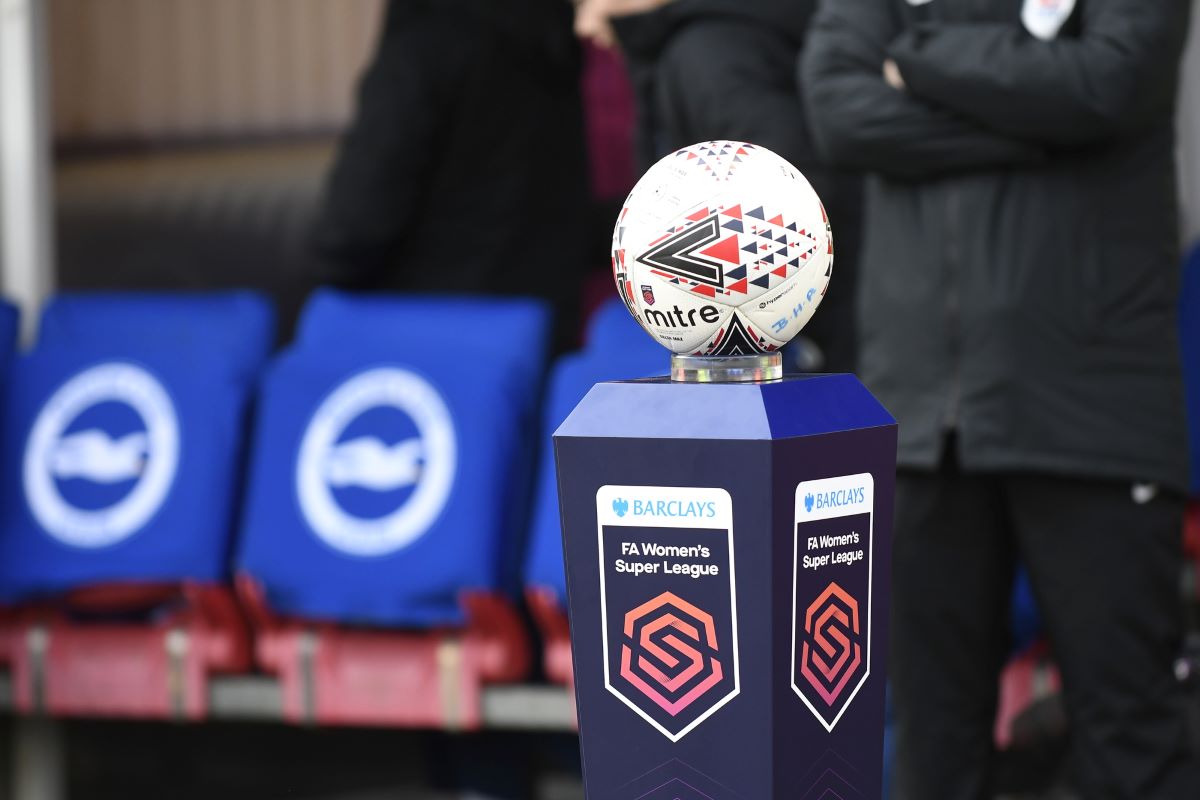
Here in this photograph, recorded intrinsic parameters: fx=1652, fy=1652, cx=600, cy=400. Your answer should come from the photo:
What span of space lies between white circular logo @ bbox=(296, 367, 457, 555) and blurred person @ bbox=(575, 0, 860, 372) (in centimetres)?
69

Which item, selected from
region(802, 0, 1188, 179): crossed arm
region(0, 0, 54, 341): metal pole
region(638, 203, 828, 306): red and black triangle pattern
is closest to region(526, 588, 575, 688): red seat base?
region(802, 0, 1188, 179): crossed arm

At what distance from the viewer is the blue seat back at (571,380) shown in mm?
2986

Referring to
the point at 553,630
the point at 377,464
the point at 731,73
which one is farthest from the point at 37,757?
the point at 731,73

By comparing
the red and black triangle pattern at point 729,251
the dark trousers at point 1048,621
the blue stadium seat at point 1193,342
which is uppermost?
the red and black triangle pattern at point 729,251

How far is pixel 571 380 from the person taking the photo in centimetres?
313

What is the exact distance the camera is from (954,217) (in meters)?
2.23

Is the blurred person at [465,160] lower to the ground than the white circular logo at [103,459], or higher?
higher

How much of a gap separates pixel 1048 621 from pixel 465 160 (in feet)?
5.58

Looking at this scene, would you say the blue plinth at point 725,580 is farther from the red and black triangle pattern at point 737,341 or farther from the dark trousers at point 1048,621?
the dark trousers at point 1048,621

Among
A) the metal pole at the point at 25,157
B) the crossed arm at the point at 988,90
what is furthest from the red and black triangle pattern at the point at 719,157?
the metal pole at the point at 25,157

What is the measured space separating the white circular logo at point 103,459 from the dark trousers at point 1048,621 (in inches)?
62.6

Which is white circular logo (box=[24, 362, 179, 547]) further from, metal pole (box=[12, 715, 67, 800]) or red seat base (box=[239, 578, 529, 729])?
metal pole (box=[12, 715, 67, 800])

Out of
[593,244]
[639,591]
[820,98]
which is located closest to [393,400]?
[593,244]

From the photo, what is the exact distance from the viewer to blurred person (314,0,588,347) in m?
3.33
